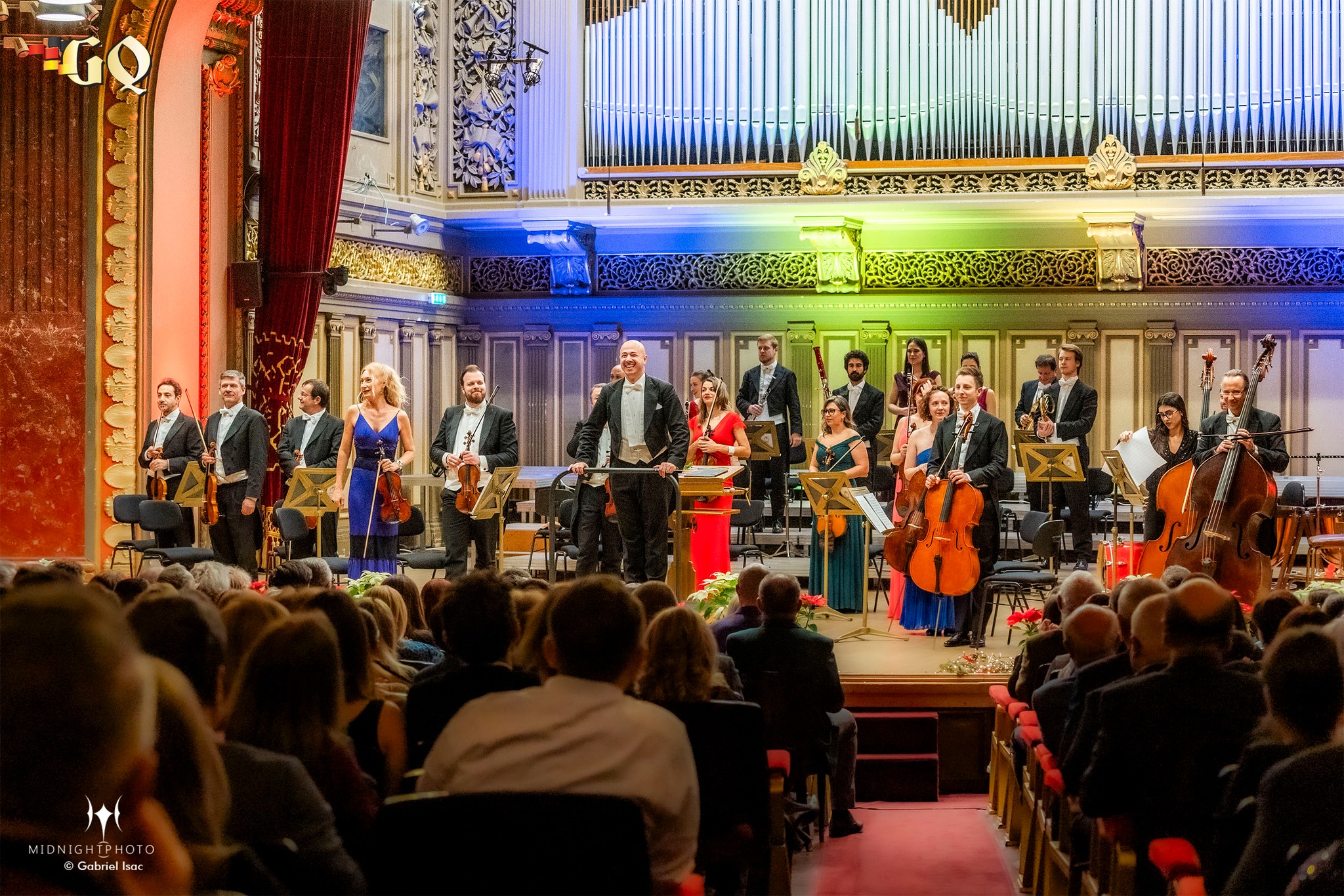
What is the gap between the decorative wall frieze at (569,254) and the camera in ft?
34.8

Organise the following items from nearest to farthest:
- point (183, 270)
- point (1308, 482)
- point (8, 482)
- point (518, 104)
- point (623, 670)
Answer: point (623, 670) < point (8, 482) < point (183, 270) < point (1308, 482) < point (518, 104)

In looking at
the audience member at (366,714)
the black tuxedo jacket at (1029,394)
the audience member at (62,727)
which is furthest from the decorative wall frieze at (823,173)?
the audience member at (62,727)

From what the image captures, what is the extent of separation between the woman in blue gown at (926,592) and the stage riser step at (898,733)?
3.55 feet

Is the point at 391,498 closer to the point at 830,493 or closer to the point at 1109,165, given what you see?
the point at 830,493

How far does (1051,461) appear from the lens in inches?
283

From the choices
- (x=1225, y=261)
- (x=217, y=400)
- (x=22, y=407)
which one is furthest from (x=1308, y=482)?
(x=22, y=407)

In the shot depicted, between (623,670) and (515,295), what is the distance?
900 centimetres

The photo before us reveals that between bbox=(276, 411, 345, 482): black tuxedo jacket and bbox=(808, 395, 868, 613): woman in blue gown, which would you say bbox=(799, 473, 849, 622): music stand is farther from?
bbox=(276, 411, 345, 482): black tuxedo jacket

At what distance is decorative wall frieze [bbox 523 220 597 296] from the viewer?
1059 cm

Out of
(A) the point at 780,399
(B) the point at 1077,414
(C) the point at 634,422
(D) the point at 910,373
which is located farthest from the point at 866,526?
(D) the point at 910,373

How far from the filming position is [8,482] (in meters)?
7.54

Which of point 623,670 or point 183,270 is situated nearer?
point 623,670

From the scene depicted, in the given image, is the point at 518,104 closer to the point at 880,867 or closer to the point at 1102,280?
the point at 1102,280

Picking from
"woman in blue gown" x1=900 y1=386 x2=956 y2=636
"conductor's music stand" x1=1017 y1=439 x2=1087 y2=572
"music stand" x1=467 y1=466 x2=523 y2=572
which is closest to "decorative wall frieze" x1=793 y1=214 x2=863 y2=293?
"conductor's music stand" x1=1017 y1=439 x2=1087 y2=572
